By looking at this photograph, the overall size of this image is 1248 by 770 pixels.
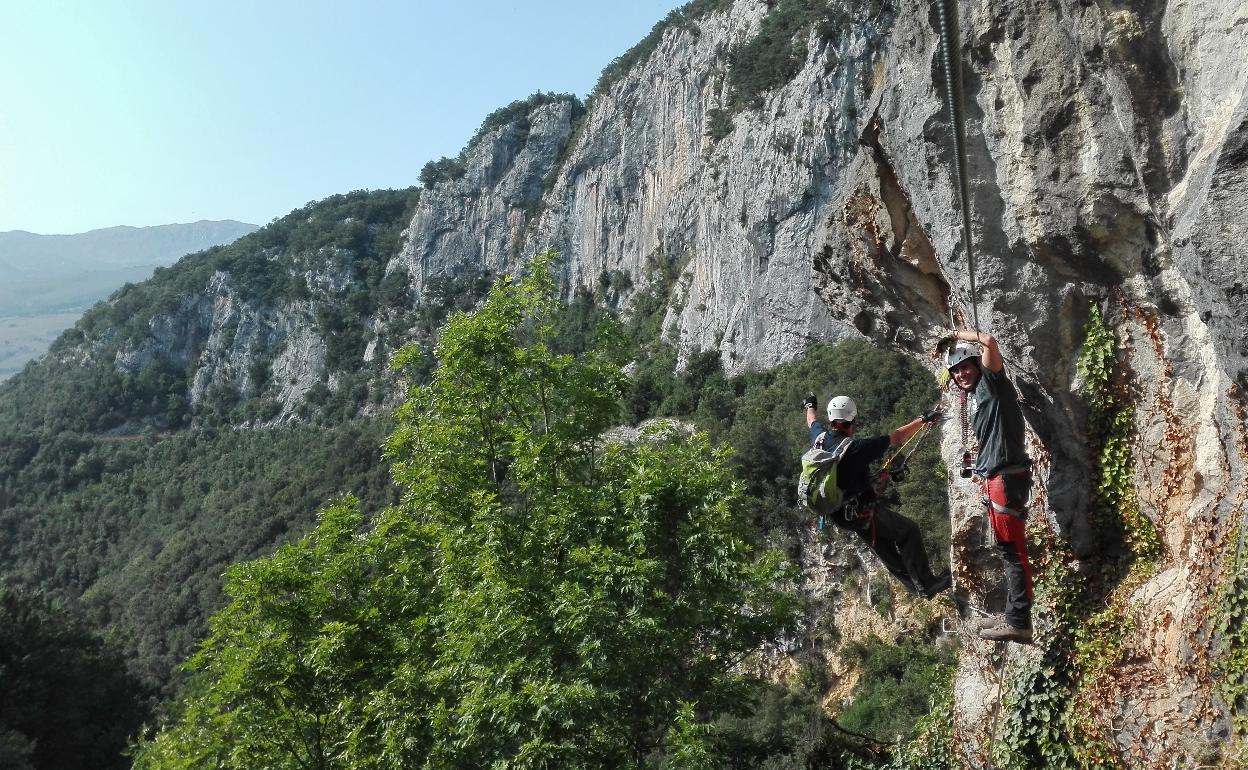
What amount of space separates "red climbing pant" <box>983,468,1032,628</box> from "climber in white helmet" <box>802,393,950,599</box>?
621mm

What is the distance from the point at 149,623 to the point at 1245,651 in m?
54.5

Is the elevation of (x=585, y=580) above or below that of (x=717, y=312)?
below

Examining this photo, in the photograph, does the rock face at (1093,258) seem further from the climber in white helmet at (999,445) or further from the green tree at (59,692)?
the green tree at (59,692)

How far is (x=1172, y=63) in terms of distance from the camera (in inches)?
180

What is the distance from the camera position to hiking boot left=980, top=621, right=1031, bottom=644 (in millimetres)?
5383

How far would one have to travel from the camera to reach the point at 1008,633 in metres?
5.43

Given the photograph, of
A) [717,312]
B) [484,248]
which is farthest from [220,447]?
[717,312]

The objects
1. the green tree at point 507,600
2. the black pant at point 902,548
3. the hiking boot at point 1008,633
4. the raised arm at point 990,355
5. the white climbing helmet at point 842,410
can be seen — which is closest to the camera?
the raised arm at point 990,355

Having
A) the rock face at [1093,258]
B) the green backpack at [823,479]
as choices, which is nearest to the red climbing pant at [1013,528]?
the rock face at [1093,258]

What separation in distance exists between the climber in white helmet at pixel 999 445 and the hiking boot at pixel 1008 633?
16 cm

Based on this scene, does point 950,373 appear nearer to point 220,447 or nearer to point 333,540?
point 333,540

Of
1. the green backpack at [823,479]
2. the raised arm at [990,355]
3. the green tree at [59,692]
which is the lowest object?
the green tree at [59,692]

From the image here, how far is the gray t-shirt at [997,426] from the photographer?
495 cm

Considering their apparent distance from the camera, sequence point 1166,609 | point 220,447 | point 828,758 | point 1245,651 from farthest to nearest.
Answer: point 220,447 < point 828,758 < point 1166,609 < point 1245,651
